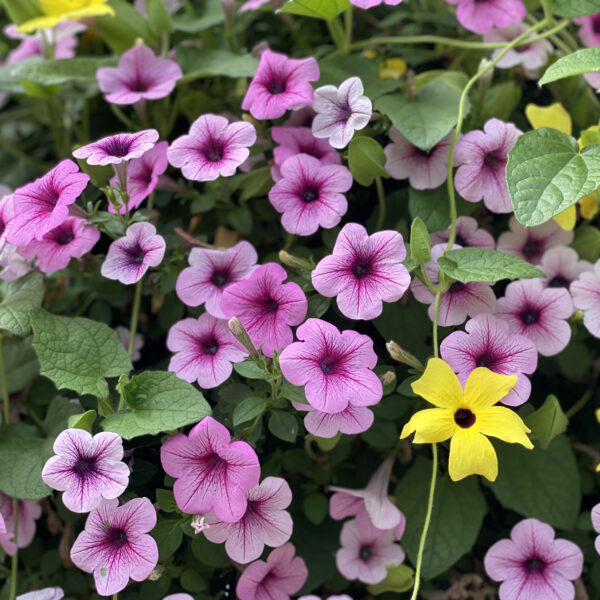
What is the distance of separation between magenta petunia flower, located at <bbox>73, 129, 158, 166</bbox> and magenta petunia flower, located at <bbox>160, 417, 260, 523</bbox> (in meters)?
0.29

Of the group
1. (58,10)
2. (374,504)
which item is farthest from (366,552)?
(58,10)

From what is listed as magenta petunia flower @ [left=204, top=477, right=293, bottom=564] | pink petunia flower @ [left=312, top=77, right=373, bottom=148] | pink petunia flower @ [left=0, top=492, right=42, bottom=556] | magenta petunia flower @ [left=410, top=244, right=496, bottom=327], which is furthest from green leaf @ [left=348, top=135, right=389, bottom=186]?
pink petunia flower @ [left=0, top=492, right=42, bottom=556]

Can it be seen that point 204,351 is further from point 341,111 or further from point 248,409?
point 341,111

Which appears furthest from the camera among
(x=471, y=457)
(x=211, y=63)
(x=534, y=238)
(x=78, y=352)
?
(x=211, y=63)

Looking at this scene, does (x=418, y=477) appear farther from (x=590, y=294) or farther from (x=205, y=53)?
(x=205, y=53)

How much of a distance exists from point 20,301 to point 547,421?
1.83 ft

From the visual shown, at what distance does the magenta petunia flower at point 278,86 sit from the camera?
2.51 feet

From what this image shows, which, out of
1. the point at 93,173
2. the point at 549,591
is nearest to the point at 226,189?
the point at 93,173

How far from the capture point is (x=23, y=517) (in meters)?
0.80

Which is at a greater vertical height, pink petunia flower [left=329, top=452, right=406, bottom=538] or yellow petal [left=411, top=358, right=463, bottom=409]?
yellow petal [left=411, top=358, right=463, bottom=409]

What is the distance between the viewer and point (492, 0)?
2.93 feet

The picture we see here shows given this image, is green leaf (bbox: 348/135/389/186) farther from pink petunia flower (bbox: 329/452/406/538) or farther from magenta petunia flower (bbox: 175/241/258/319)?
pink petunia flower (bbox: 329/452/406/538)

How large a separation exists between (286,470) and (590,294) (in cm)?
39

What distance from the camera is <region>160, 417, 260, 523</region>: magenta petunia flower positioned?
0.63 metres
